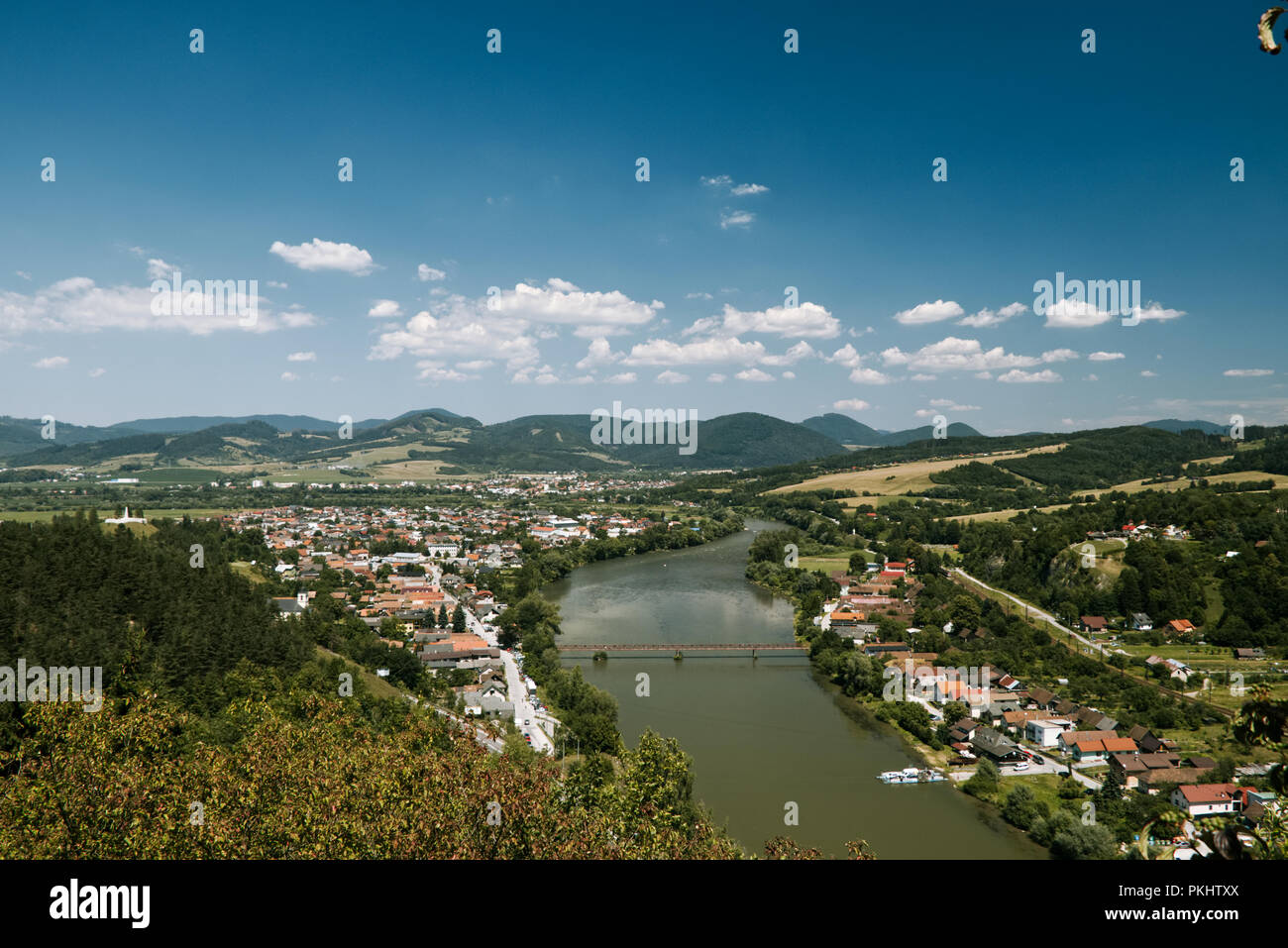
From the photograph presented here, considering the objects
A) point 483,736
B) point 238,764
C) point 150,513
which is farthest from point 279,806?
point 150,513

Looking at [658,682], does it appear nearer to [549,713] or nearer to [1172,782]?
[549,713]

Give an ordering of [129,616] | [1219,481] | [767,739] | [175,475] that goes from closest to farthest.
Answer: [129,616] < [767,739] < [1219,481] < [175,475]

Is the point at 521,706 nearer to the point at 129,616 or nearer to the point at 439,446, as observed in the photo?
the point at 129,616

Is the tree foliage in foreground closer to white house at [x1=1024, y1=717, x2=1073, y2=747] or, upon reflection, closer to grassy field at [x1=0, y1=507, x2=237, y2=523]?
white house at [x1=1024, y1=717, x2=1073, y2=747]

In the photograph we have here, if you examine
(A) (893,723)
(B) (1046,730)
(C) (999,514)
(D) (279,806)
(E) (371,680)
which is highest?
(D) (279,806)

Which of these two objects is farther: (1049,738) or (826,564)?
(826,564)

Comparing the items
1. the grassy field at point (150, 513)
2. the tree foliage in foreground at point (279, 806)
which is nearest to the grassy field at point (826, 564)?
the tree foliage in foreground at point (279, 806)

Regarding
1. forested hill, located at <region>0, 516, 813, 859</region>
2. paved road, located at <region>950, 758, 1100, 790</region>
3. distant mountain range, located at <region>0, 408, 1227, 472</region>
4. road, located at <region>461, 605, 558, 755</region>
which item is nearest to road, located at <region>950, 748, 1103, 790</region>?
paved road, located at <region>950, 758, 1100, 790</region>
